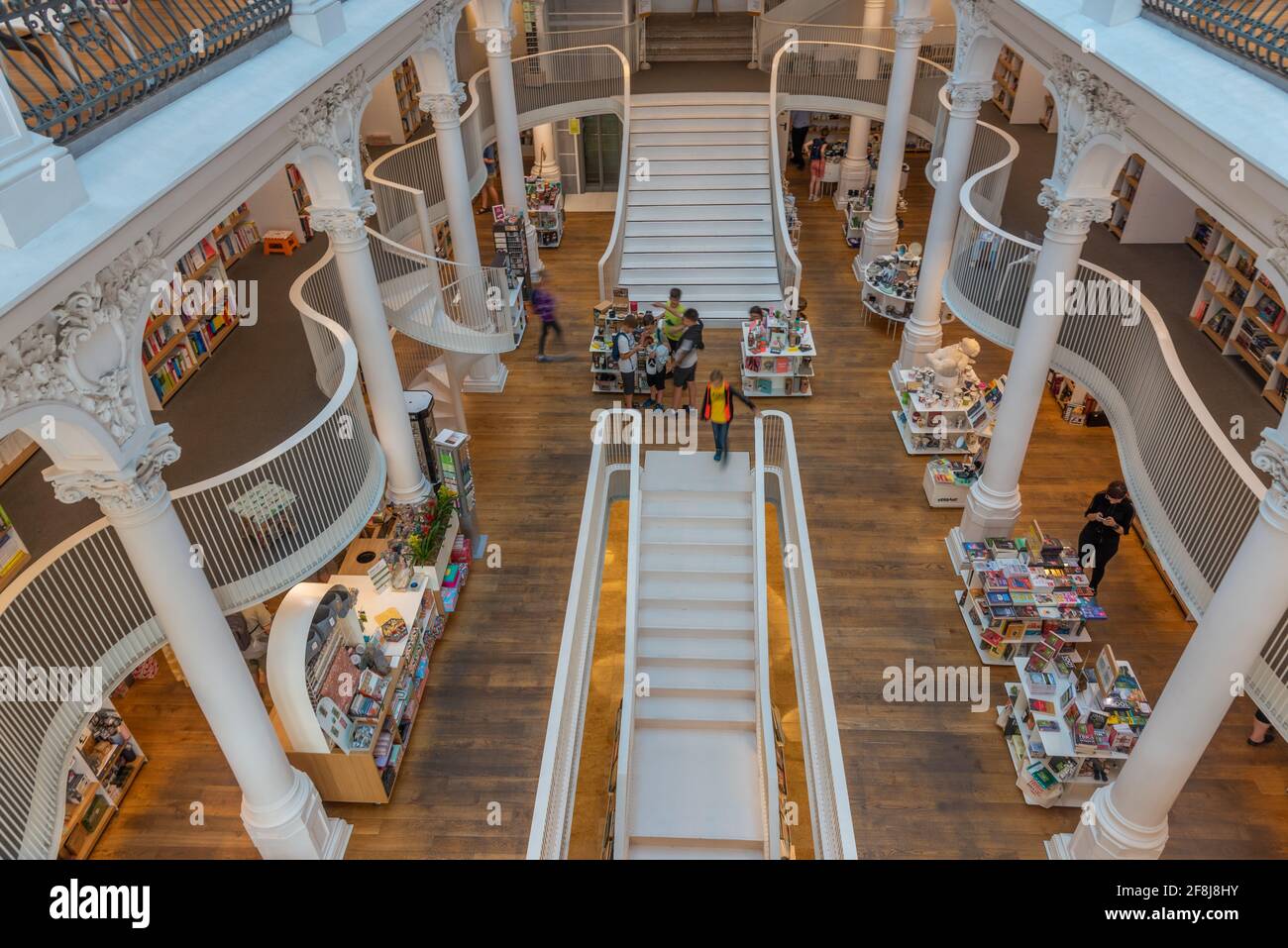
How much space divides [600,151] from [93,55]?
1519 cm

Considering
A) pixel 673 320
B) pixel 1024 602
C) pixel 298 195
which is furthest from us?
pixel 298 195

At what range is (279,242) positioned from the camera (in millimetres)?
10484

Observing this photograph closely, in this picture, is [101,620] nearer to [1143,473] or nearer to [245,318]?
[245,318]

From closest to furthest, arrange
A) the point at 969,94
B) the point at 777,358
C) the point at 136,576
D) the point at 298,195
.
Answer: the point at 136,576
the point at 969,94
the point at 298,195
the point at 777,358

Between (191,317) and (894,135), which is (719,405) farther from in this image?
(894,135)

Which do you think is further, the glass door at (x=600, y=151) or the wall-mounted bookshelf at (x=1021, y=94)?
the glass door at (x=600, y=151)

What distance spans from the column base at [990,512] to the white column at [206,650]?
22.3ft

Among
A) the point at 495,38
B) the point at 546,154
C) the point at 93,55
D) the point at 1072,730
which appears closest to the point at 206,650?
the point at 93,55

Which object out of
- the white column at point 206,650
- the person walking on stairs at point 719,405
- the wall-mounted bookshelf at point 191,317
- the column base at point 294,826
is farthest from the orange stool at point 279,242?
the column base at point 294,826

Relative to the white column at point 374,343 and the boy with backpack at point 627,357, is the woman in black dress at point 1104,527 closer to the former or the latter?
the boy with backpack at point 627,357

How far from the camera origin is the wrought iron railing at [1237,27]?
428 centimetres

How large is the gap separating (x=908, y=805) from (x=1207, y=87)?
5.45m

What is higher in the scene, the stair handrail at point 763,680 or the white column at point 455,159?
the white column at point 455,159
